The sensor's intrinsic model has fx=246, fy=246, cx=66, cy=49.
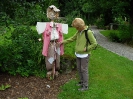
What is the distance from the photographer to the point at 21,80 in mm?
5918

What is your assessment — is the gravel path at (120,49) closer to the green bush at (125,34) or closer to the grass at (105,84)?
the green bush at (125,34)

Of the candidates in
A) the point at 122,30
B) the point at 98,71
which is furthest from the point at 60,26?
the point at 122,30

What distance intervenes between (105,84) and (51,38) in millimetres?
1753

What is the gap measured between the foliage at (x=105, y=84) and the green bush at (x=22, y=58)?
3.21 feet

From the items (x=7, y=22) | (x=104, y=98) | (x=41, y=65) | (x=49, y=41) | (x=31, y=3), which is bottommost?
(x=104, y=98)

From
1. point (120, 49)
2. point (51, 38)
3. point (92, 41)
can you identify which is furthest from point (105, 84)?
point (120, 49)

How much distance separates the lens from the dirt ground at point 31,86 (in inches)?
205

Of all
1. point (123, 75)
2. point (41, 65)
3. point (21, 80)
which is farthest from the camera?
point (123, 75)

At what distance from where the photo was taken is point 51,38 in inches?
232

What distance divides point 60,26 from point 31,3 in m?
0.89

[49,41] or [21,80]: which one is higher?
[49,41]

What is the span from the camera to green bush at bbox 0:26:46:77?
6105mm

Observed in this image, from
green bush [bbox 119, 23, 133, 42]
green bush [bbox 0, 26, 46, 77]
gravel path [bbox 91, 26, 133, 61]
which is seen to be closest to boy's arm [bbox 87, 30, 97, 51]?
green bush [bbox 0, 26, 46, 77]

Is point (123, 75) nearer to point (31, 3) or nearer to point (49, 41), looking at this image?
point (49, 41)
